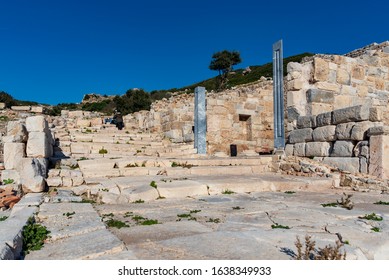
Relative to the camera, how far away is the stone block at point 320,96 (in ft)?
29.6

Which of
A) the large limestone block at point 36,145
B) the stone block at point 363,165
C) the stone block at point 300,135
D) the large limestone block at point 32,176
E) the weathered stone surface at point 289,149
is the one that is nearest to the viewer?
the large limestone block at point 32,176

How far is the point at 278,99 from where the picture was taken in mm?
9797

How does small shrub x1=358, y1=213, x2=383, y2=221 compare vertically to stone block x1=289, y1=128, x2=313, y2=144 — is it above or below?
below

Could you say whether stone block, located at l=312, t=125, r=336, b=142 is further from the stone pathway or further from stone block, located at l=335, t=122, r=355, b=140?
the stone pathway

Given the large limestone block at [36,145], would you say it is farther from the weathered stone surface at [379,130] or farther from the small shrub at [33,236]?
the weathered stone surface at [379,130]

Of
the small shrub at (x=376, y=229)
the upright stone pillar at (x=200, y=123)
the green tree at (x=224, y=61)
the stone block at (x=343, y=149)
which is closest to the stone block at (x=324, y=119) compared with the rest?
the stone block at (x=343, y=149)

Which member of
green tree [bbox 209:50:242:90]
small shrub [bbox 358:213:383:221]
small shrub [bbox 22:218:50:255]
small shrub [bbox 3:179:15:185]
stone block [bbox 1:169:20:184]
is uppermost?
green tree [bbox 209:50:242:90]

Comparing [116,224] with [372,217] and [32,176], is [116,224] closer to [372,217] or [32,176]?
[32,176]

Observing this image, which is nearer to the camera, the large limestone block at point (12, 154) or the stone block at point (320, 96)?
the large limestone block at point (12, 154)

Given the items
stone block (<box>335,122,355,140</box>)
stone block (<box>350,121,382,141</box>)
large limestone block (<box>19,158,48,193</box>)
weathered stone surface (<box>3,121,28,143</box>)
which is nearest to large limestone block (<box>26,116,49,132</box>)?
weathered stone surface (<box>3,121,28,143</box>)

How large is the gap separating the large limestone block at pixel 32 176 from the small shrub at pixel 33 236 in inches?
99.9

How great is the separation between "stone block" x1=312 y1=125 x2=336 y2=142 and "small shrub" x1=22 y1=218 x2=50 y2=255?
6953 mm

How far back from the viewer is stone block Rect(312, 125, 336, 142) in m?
8.02
